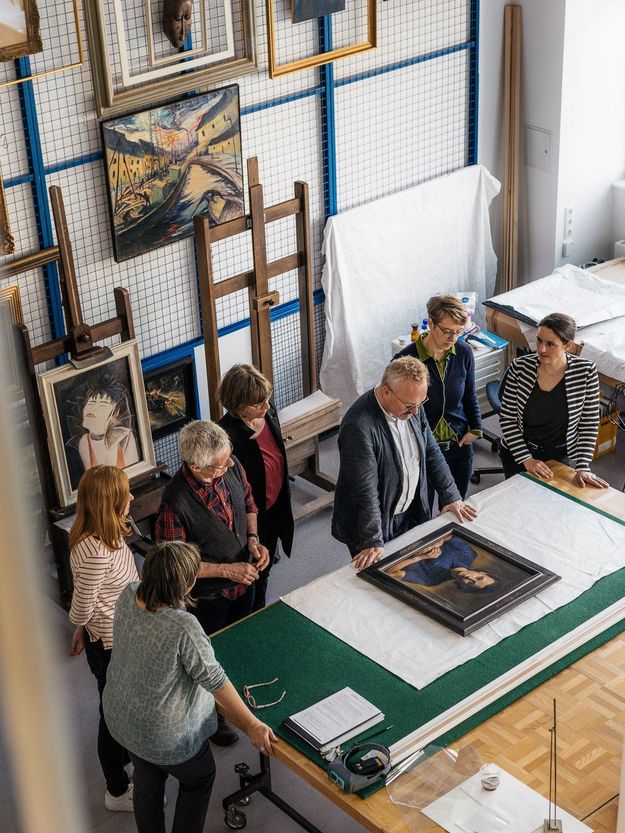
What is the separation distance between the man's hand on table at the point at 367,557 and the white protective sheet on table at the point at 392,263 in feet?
9.11

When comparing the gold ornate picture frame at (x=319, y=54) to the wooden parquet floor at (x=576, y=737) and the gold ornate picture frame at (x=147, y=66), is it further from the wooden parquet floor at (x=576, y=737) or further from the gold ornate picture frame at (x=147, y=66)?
the wooden parquet floor at (x=576, y=737)

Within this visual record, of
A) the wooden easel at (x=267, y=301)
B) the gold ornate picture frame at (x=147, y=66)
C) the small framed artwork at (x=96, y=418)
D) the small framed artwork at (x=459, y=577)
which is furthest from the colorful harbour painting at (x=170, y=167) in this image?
the small framed artwork at (x=459, y=577)

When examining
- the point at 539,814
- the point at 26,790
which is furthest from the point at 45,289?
the point at 26,790

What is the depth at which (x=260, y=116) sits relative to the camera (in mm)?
5781

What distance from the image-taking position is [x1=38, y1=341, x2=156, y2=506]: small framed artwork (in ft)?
16.2

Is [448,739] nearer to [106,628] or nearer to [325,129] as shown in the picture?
[106,628]

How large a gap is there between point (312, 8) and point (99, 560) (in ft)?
11.8

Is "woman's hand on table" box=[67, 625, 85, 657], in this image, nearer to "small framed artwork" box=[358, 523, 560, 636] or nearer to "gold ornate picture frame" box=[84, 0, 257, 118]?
"small framed artwork" box=[358, 523, 560, 636]

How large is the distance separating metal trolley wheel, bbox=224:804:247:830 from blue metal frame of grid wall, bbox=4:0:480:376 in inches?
100

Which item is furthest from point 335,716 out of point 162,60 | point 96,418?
point 162,60

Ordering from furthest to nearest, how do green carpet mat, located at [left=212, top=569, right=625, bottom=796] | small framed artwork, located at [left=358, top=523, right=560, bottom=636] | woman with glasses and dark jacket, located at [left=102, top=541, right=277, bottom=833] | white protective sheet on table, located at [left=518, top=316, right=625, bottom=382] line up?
white protective sheet on table, located at [left=518, top=316, right=625, bottom=382], small framed artwork, located at [left=358, top=523, right=560, bottom=636], green carpet mat, located at [left=212, top=569, right=625, bottom=796], woman with glasses and dark jacket, located at [left=102, top=541, right=277, bottom=833]

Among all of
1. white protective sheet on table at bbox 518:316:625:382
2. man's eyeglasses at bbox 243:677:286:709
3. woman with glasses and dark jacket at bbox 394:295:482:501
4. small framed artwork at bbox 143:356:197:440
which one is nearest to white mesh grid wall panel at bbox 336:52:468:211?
white protective sheet on table at bbox 518:316:625:382

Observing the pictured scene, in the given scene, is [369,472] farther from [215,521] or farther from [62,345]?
[62,345]

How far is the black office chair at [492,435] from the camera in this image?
5.60 metres
